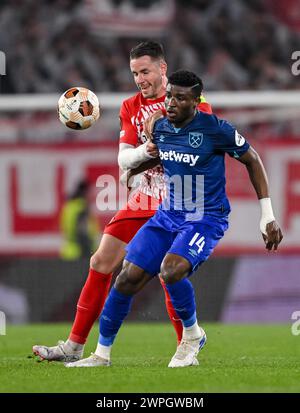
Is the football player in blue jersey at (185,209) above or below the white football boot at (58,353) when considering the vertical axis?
above

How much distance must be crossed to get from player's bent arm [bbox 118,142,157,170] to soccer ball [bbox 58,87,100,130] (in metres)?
0.47

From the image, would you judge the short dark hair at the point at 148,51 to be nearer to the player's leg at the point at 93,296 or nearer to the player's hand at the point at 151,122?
the player's hand at the point at 151,122

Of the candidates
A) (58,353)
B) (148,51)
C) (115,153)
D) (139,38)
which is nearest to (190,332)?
(58,353)

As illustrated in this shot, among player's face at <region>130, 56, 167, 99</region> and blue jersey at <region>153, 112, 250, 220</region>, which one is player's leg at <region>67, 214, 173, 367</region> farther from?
player's face at <region>130, 56, 167, 99</region>

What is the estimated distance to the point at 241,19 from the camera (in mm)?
15242

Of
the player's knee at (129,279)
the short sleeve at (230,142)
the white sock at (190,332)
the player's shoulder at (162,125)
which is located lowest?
the white sock at (190,332)

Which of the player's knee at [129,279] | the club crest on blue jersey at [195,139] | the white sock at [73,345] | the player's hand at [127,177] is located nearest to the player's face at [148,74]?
the player's hand at [127,177]

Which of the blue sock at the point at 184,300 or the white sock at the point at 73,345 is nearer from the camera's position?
the blue sock at the point at 184,300

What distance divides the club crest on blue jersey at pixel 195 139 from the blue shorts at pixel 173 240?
0.46 meters

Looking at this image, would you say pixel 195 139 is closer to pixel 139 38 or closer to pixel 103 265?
pixel 103 265

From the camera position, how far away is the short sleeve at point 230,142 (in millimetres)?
6340

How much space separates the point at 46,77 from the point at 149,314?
14.6 feet

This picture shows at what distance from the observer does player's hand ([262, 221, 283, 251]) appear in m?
6.24

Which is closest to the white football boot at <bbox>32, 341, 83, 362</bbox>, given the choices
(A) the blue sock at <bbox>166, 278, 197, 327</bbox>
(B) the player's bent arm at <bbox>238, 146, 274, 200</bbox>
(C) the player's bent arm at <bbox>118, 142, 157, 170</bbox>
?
(A) the blue sock at <bbox>166, 278, 197, 327</bbox>
